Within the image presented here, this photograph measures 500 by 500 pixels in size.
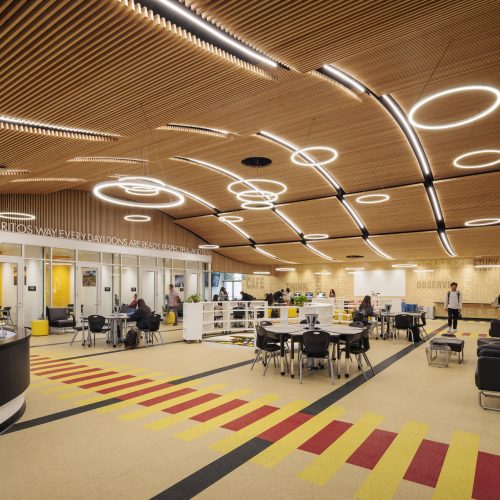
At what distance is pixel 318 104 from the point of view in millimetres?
8727

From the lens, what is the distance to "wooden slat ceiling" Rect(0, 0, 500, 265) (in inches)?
160

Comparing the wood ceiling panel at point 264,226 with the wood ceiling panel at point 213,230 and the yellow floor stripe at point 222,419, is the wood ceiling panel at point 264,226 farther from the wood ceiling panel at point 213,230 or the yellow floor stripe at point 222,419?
the yellow floor stripe at point 222,419

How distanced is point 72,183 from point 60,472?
479 inches

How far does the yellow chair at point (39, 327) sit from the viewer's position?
1470cm

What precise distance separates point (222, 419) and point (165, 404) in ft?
3.80

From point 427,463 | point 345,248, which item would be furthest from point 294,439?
point 345,248

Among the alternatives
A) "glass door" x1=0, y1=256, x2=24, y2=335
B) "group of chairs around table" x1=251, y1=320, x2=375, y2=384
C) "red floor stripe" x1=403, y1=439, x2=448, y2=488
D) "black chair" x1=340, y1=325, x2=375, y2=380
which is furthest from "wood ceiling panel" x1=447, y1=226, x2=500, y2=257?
"glass door" x1=0, y1=256, x2=24, y2=335

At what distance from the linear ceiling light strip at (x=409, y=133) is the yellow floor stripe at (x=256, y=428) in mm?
5484

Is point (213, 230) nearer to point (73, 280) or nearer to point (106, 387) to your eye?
point (73, 280)

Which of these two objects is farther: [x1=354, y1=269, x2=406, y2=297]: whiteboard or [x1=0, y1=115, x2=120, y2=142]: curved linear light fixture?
[x1=354, y1=269, x2=406, y2=297]: whiteboard

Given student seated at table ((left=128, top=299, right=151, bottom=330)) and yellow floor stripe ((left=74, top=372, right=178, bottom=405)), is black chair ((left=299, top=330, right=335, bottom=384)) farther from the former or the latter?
student seated at table ((left=128, top=299, right=151, bottom=330))

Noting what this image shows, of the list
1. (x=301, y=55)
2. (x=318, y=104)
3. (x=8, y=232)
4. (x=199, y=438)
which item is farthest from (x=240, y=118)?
(x=8, y=232)

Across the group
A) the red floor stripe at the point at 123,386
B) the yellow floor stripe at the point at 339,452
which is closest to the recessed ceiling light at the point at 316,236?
the red floor stripe at the point at 123,386

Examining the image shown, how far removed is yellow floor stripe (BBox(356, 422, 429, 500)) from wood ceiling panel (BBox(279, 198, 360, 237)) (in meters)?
13.0
